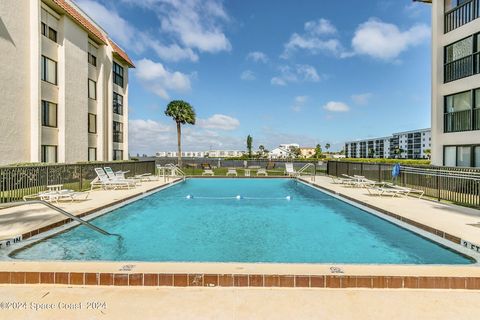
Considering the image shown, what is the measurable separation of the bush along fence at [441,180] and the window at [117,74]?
22104 millimetres

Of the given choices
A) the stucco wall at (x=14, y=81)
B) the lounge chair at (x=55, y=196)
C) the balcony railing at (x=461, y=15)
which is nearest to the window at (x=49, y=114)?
the stucco wall at (x=14, y=81)

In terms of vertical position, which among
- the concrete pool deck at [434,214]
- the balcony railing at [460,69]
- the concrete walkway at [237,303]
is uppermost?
the balcony railing at [460,69]

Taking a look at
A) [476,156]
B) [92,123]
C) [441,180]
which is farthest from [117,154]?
[476,156]

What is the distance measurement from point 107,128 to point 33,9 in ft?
34.7

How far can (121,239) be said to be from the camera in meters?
6.77

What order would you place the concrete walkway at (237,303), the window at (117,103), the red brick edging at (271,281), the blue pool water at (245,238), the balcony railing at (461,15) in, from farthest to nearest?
the window at (117,103)
the balcony railing at (461,15)
the blue pool water at (245,238)
the red brick edging at (271,281)
the concrete walkway at (237,303)

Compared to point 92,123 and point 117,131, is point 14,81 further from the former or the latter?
point 117,131

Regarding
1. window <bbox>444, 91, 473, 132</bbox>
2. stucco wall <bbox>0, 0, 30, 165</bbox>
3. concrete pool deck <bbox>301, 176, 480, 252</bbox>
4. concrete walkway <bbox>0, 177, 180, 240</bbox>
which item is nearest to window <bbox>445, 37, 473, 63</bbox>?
window <bbox>444, 91, 473, 132</bbox>

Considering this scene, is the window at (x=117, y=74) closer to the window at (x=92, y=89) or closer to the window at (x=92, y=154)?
the window at (x=92, y=89)

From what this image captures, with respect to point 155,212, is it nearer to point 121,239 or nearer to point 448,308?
point 121,239

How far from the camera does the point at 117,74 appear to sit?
2733 centimetres

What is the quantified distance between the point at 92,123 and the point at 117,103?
5.58 meters

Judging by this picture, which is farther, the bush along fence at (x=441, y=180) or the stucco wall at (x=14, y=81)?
the stucco wall at (x=14, y=81)

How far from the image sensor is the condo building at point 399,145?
396 feet
